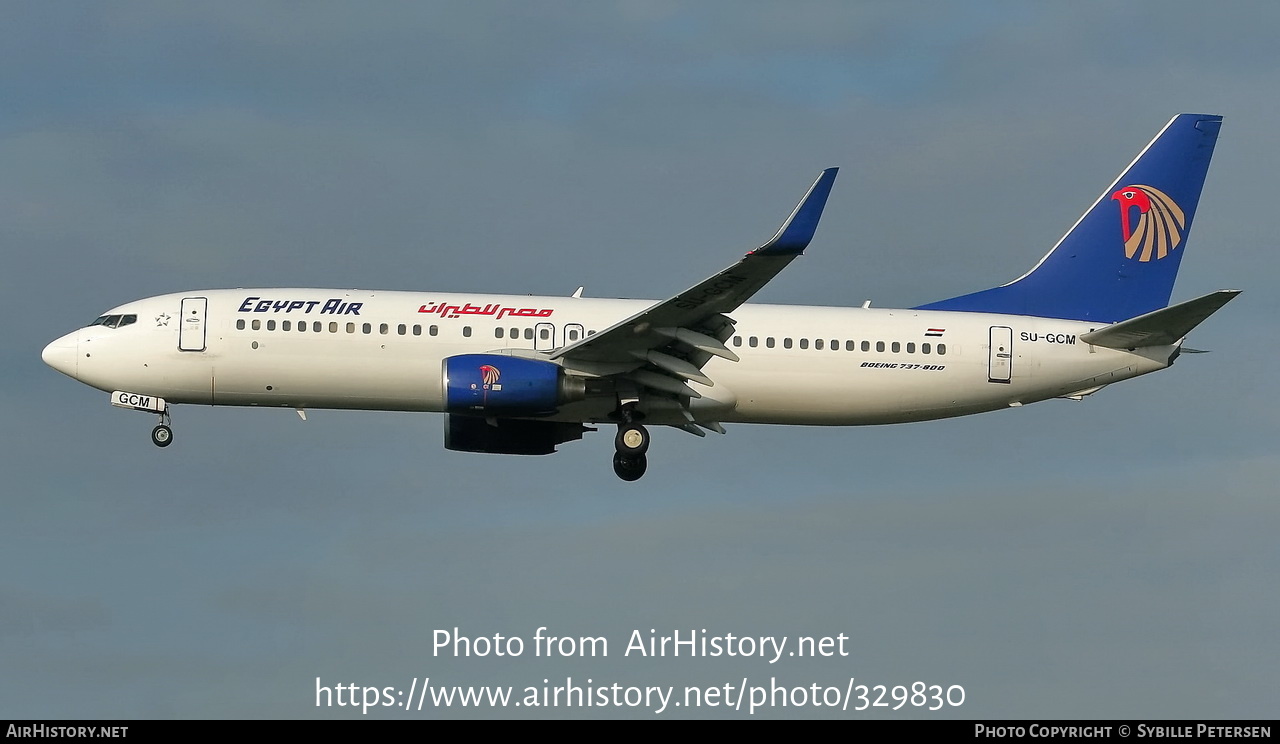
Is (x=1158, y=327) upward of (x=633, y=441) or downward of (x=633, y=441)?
upward

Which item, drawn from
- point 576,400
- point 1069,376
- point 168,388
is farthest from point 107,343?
point 1069,376

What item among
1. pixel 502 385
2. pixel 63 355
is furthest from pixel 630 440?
pixel 63 355

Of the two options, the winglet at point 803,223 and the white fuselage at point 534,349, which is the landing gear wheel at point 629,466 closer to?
the white fuselage at point 534,349

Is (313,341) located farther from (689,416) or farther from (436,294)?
(689,416)

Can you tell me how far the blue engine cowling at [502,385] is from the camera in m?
38.0

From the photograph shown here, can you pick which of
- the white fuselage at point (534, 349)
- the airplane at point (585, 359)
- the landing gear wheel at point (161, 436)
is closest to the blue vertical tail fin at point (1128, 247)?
the airplane at point (585, 359)

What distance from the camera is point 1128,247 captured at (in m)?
44.2

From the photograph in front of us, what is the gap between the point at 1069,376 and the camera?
137 feet

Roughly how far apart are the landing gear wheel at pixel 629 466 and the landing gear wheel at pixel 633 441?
518 millimetres

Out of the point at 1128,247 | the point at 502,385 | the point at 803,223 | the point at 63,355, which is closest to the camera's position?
the point at 803,223

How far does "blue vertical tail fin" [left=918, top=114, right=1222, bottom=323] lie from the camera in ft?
143

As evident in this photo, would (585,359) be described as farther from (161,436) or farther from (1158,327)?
(1158,327)

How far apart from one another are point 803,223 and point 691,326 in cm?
481

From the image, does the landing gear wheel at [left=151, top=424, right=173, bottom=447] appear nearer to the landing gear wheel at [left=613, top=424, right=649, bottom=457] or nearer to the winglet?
the landing gear wheel at [left=613, top=424, right=649, bottom=457]
